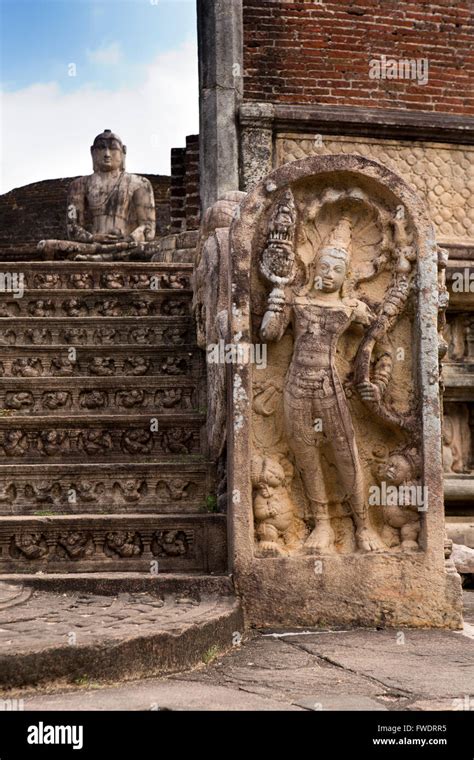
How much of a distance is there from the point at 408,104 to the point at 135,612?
6.50 meters

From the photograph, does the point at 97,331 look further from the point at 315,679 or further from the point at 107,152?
the point at 107,152

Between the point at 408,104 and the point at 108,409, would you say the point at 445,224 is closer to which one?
the point at 408,104

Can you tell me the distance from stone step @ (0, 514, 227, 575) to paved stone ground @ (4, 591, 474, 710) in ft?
2.24

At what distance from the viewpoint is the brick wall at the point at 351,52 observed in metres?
8.60

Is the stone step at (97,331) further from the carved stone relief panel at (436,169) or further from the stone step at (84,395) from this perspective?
the carved stone relief panel at (436,169)

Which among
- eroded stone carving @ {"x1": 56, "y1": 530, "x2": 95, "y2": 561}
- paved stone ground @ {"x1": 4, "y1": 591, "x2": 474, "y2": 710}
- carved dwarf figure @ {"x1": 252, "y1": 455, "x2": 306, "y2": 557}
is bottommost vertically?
paved stone ground @ {"x1": 4, "y1": 591, "x2": 474, "y2": 710}

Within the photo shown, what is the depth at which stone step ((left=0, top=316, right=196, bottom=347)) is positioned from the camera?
6.23m

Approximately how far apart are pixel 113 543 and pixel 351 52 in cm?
589

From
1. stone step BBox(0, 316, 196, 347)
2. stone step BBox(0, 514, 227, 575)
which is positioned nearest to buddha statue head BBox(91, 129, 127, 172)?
stone step BBox(0, 316, 196, 347)

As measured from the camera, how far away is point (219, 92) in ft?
27.6

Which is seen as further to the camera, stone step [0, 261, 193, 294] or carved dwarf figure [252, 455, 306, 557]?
stone step [0, 261, 193, 294]

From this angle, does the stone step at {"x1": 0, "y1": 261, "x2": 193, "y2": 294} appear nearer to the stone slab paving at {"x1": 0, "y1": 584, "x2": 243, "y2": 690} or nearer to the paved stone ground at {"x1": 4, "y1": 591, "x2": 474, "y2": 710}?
the stone slab paving at {"x1": 0, "y1": 584, "x2": 243, "y2": 690}
